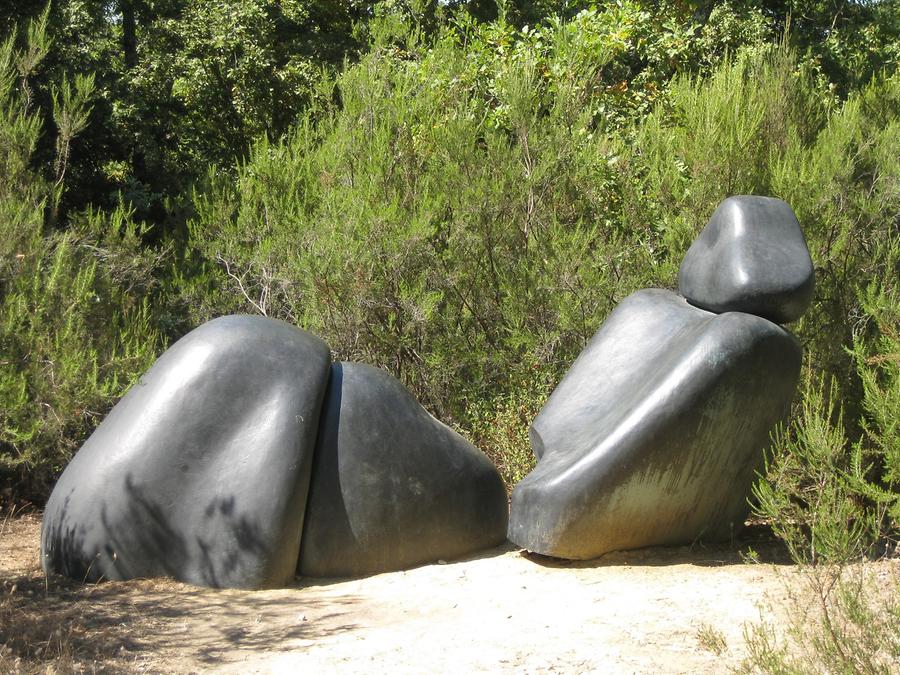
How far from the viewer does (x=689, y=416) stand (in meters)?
5.49

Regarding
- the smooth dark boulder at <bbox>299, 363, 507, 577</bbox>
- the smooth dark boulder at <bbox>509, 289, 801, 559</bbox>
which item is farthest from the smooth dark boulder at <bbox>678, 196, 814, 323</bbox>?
the smooth dark boulder at <bbox>299, 363, 507, 577</bbox>

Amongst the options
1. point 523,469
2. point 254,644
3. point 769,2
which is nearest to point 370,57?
point 523,469

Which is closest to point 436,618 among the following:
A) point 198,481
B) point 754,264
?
point 198,481

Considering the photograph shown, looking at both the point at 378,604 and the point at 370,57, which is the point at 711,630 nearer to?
the point at 378,604

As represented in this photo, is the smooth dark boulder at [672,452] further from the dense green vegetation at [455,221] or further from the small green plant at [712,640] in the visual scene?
the small green plant at [712,640]

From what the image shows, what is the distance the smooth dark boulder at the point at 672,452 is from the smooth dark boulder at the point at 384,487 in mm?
425

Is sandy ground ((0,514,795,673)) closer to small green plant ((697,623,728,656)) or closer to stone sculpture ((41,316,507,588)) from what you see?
small green plant ((697,623,728,656))

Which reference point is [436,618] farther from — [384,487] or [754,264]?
[754,264]

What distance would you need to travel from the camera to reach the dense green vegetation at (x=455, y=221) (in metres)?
7.68

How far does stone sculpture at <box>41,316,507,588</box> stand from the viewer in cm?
551

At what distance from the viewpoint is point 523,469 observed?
25.7ft

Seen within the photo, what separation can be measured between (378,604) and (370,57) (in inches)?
A: 250

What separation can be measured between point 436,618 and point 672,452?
1.59m

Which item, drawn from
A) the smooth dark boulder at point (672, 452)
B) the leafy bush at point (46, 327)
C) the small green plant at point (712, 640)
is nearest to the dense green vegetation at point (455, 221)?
the leafy bush at point (46, 327)
